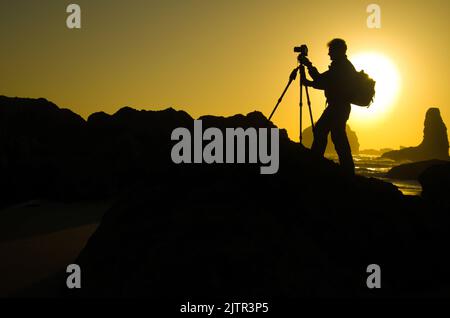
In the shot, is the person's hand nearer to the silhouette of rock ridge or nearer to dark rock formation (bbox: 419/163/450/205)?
the silhouette of rock ridge

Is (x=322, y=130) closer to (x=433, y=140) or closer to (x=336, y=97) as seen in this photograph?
(x=336, y=97)

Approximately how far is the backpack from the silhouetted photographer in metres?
0.07

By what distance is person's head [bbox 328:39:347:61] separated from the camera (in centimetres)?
814

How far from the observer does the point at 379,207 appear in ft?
23.2

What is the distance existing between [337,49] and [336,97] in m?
0.88

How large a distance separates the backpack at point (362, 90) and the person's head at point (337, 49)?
0.47m

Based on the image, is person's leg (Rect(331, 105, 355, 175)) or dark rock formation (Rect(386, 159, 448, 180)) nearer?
person's leg (Rect(331, 105, 355, 175))

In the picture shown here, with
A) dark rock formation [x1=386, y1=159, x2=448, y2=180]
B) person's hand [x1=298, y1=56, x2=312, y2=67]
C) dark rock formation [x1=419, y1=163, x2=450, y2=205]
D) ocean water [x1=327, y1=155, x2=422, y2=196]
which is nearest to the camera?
person's hand [x1=298, y1=56, x2=312, y2=67]

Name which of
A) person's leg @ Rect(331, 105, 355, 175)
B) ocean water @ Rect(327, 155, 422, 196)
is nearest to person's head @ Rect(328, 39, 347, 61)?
person's leg @ Rect(331, 105, 355, 175)

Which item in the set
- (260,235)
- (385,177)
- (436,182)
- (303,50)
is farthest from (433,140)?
(260,235)

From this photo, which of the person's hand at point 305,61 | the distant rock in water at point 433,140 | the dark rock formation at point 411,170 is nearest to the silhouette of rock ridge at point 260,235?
the person's hand at point 305,61

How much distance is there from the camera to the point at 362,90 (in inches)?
316
